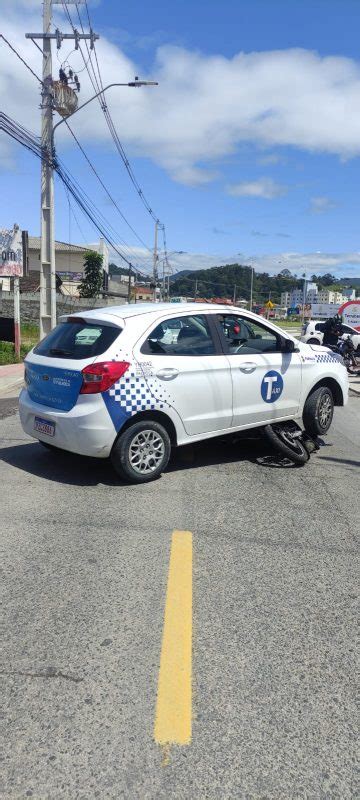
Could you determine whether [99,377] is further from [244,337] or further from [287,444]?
[287,444]

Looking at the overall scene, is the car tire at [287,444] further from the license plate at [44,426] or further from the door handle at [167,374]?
the license plate at [44,426]

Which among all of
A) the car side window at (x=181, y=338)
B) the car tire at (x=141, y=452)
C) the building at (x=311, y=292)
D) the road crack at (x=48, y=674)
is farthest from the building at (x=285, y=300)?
the road crack at (x=48, y=674)

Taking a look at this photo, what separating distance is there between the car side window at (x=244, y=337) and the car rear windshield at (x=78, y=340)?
1339mm

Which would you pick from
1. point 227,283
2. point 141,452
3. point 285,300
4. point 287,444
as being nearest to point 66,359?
point 141,452

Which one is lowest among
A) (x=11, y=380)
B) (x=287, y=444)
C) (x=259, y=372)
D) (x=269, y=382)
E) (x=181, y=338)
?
(x=11, y=380)

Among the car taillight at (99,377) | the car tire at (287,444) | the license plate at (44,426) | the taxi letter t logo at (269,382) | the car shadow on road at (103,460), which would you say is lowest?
the car shadow on road at (103,460)

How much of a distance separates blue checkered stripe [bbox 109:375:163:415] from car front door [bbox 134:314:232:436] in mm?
67

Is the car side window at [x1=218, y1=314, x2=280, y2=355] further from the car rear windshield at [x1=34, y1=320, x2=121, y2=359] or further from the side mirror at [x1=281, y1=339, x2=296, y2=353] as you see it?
the car rear windshield at [x1=34, y1=320, x2=121, y2=359]

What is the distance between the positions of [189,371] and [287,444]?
151 centimetres

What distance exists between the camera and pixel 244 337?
6.84 m

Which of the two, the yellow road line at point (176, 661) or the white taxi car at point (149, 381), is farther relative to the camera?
the white taxi car at point (149, 381)

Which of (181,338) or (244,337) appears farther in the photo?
(244,337)

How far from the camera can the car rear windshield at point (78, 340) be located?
546 cm

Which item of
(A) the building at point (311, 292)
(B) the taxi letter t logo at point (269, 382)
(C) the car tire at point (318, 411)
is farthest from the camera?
(A) the building at point (311, 292)
